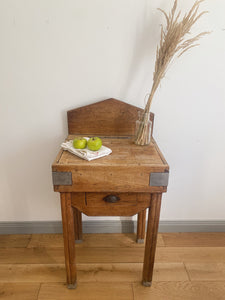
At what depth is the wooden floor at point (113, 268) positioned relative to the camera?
1.20 metres

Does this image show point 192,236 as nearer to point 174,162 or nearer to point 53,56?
point 174,162

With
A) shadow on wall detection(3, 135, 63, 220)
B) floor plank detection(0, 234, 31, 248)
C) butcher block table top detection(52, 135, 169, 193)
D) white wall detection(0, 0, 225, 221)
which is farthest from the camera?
floor plank detection(0, 234, 31, 248)

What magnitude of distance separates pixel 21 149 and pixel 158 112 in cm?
92

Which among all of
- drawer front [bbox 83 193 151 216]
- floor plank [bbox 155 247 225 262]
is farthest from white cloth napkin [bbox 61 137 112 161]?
floor plank [bbox 155 247 225 262]

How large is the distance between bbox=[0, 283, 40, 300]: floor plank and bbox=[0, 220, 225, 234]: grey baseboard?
412 mm

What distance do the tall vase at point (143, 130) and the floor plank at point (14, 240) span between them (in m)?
1.12

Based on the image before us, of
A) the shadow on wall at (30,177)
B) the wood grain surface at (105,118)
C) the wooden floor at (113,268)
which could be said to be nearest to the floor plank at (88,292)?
the wooden floor at (113,268)

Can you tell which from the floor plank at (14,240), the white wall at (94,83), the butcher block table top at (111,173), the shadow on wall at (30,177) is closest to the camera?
the butcher block table top at (111,173)

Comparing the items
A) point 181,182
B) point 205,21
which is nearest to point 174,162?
point 181,182

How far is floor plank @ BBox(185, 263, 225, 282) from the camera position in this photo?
129 cm

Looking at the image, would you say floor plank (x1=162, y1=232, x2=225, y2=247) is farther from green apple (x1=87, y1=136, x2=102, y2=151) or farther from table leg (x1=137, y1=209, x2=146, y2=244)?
green apple (x1=87, y1=136, x2=102, y2=151)

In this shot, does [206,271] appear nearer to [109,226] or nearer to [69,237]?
[109,226]

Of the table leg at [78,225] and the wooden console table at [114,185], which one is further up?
the wooden console table at [114,185]

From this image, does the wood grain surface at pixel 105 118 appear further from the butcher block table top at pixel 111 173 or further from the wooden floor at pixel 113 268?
the wooden floor at pixel 113 268
